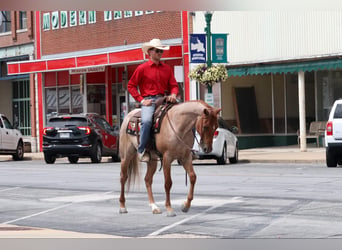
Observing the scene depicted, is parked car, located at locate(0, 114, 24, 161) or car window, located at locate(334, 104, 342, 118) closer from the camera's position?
car window, located at locate(334, 104, 342, 118)

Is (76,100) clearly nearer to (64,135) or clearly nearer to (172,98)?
(64,135)

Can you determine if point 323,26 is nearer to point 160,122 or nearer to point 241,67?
point 241,67

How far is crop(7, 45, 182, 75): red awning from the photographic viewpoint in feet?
116

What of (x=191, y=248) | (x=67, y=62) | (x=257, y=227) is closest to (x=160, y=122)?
(x=257, y=227)

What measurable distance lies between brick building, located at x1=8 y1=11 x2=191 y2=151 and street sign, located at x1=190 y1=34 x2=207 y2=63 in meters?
5.67

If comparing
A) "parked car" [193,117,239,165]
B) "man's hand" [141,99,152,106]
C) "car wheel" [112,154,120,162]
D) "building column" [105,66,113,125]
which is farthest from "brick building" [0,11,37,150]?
"man's hand" [141,99,152,106]

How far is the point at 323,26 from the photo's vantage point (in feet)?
98.8

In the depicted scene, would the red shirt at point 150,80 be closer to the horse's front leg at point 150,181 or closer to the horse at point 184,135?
the horse at point 184,135

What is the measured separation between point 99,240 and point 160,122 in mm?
2599

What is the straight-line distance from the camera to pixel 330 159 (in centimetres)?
2250

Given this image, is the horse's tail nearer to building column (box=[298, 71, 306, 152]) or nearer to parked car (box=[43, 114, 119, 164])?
parked car (box=[43, 114, 119, 164])

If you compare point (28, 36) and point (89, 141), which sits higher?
point (28, 36)

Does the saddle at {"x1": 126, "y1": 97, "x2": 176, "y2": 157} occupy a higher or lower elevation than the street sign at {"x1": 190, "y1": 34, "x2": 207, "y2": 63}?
lower

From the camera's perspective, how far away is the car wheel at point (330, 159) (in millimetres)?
22436
